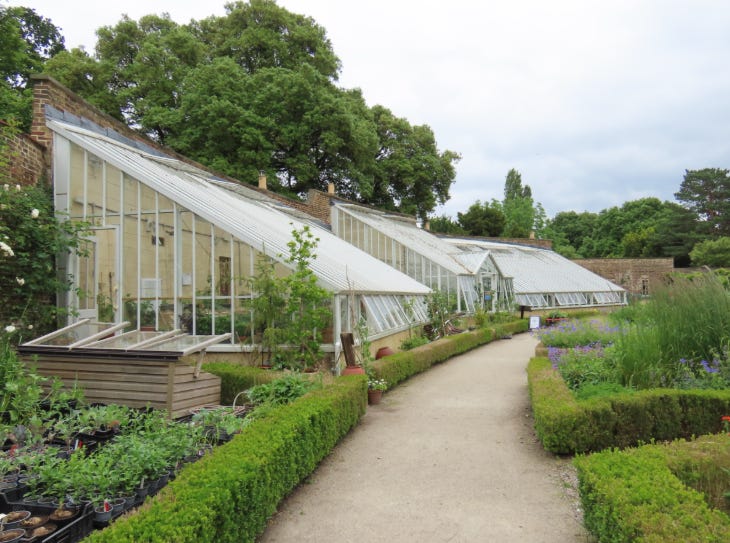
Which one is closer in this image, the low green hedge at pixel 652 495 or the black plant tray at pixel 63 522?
the low green hedge at pixel 652 495

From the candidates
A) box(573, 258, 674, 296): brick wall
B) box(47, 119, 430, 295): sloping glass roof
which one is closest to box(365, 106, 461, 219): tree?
box(573, 258, 674, 296): brick wall

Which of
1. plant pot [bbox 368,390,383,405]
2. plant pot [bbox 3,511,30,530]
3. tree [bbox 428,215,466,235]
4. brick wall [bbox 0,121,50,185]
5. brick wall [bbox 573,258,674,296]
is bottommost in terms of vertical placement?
plant pot [bbox 368,390,383,405]

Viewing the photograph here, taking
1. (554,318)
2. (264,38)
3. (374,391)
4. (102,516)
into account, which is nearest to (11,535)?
(102,516)

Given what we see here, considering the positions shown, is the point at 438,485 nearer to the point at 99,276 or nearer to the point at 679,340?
the point at 679,340

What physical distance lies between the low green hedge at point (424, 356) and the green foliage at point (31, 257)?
545cm

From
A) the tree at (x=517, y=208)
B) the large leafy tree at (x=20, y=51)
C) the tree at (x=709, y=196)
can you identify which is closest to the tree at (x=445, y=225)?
the tree at (x=517, y=208)

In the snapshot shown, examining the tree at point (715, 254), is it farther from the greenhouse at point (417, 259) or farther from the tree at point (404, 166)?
the greenhouse at point (417, 259)

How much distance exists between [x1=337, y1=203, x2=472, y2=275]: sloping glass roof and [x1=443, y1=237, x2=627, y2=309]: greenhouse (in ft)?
6.70

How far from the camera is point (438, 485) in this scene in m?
4.82

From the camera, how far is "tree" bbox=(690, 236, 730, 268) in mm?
36344

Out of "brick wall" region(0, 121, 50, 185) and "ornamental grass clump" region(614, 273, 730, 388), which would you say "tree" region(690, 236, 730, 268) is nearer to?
"ornamental grass clump" region(614, 273, 730, 388)

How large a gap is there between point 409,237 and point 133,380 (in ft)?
52.2

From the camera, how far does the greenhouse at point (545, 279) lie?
25.2 metres

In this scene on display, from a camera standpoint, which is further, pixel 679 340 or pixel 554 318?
pixel 554 318
